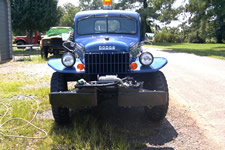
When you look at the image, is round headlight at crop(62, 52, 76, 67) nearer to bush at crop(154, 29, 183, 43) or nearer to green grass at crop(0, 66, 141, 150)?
green grass at crop(0, 66, 141, 150)

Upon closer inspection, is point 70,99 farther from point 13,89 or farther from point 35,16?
point 35,16

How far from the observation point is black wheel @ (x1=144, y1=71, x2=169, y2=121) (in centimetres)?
441

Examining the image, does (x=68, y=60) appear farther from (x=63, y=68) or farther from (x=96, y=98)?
(x=96, y=98)

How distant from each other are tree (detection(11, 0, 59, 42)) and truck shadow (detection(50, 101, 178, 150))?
2135 centimetres

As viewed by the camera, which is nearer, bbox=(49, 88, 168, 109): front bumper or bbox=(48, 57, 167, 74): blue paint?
bbox=(49, 88, 168, 109): front bumper

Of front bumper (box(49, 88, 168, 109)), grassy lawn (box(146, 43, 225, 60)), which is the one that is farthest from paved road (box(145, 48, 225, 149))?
grassy lawn (box(146, 43, 225, 60))

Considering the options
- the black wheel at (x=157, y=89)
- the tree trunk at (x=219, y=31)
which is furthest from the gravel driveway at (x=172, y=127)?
the tree trunk at (x=219, y=31)

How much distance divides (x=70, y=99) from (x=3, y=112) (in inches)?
82.0

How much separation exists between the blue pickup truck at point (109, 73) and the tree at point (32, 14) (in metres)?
20.6

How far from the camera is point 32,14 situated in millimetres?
24875

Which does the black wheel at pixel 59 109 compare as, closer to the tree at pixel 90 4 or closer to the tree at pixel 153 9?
the tree at pixel 153 9

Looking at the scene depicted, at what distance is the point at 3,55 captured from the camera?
1512 centimetres

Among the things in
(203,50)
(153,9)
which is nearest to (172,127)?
(203,50)

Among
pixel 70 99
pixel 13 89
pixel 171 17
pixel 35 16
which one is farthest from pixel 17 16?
pixel 70 99
